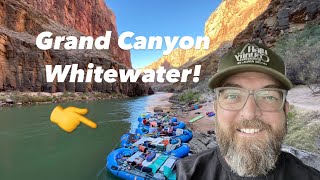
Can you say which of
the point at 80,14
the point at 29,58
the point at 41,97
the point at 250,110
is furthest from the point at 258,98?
the point at 80,14

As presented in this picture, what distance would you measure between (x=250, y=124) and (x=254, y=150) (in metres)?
0.22

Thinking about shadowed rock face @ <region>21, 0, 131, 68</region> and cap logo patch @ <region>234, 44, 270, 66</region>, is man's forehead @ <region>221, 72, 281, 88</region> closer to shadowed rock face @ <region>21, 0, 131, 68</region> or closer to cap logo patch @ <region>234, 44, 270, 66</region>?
cap logo patch @ <region>234, 44, 270, 66</region>

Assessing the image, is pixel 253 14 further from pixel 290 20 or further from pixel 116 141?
pixel 116 141

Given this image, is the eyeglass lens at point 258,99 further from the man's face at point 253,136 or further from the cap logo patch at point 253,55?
the cap logo patch at point 253,55

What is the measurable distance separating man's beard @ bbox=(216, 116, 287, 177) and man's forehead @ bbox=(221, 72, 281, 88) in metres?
0.33

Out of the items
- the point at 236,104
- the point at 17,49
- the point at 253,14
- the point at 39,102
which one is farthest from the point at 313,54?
the point at 253,14

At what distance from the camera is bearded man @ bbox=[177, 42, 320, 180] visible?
1.84 meters

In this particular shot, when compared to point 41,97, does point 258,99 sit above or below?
above

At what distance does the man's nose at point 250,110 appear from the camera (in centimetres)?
187

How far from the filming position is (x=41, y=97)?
44281mm

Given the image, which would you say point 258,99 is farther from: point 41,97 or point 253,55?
point 41,97

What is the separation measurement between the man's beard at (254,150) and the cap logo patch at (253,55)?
484 millimetres

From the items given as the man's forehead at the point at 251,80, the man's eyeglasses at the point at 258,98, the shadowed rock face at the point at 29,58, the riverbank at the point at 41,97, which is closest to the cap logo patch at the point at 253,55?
the man's forehead at the point at 251,80

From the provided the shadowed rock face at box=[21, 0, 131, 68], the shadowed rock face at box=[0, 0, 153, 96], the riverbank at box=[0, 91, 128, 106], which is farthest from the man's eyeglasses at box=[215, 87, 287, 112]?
the shadowed rock face at box=[21, 0, 131, 68]
